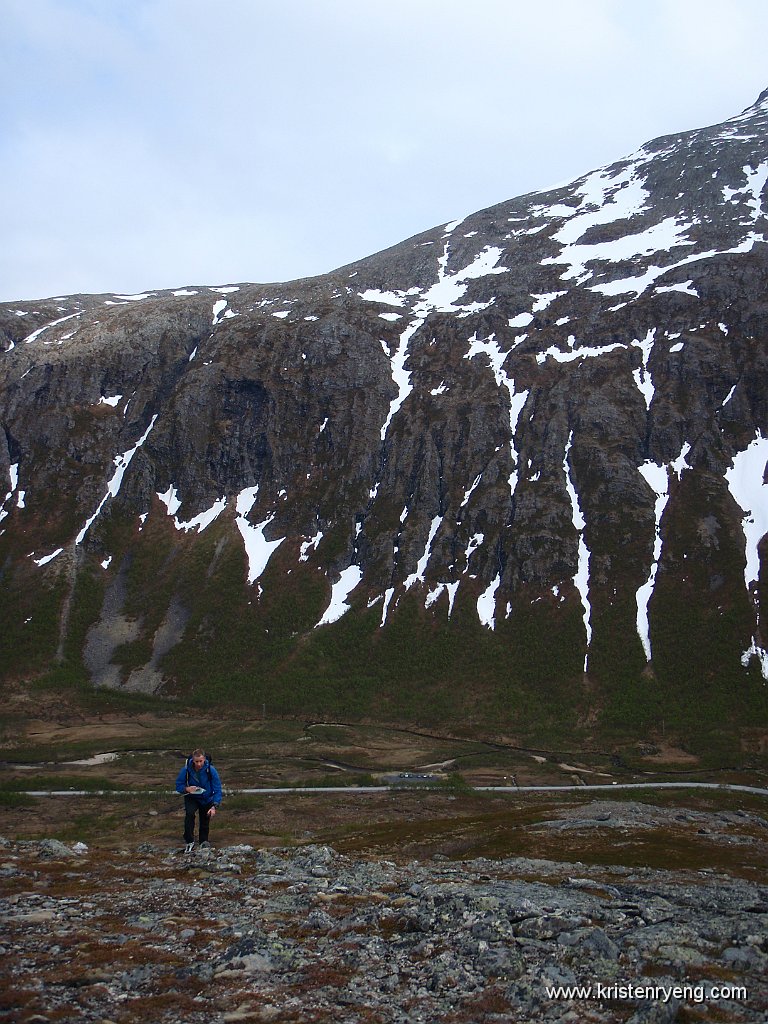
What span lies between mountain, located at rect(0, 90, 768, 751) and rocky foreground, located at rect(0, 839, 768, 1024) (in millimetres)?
96184

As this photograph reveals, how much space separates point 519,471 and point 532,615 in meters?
40.0

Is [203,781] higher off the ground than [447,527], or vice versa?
[447,527]

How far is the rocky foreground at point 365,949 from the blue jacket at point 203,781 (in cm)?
251

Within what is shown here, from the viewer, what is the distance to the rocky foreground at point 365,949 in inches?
516

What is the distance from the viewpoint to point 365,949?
1672cm

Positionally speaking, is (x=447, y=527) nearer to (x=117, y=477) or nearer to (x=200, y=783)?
(x=117, y=477)

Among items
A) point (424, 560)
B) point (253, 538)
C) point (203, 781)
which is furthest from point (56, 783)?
point (253, 538)

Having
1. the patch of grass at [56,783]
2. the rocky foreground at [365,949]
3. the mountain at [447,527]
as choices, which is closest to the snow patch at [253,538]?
the mountain at [447,527]

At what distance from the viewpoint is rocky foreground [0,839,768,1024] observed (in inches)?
516

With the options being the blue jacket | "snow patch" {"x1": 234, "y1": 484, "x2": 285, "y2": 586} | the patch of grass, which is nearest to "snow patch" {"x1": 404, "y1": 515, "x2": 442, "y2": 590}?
"snow patch" {"x1": 234, "y1": 484, "x2": 285, "y2": 586}

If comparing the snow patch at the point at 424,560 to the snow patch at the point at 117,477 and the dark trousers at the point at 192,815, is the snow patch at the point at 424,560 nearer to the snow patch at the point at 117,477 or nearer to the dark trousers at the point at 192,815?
the snow patch at the point at 117,477

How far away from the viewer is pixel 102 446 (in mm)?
192500

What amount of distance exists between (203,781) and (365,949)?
12099 millimetres

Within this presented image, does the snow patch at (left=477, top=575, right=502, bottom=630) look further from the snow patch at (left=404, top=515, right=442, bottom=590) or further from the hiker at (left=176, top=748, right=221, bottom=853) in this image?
the hiker at (left=176, top=748, right=221, bottom=853)
